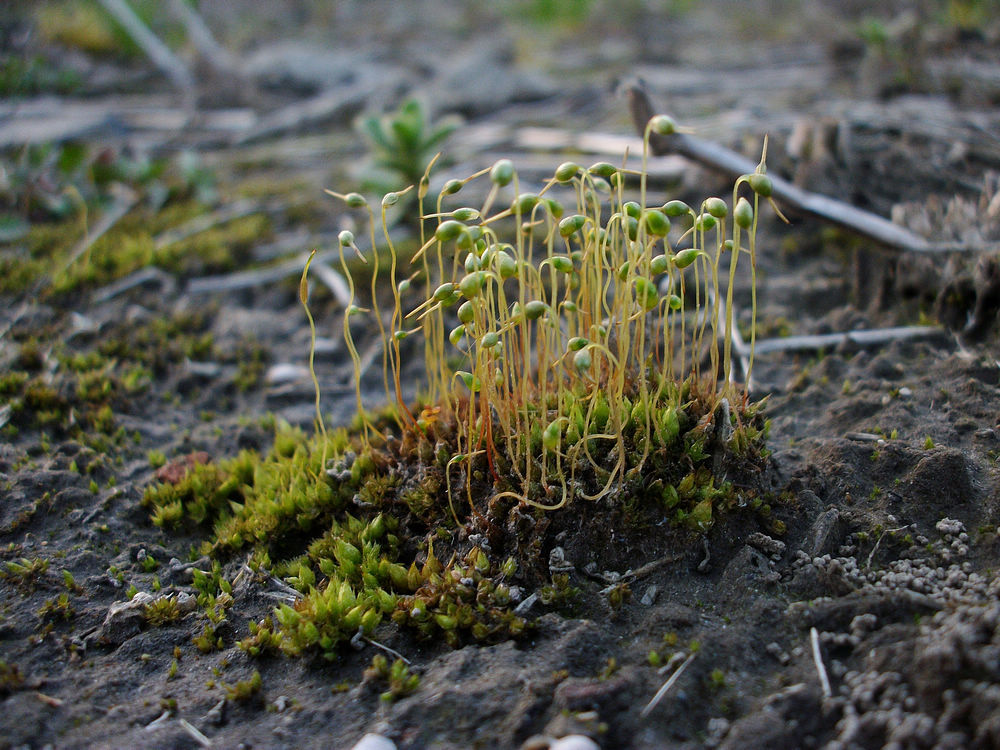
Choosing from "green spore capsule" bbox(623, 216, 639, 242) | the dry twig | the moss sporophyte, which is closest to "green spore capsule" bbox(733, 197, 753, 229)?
the moss sporophyte

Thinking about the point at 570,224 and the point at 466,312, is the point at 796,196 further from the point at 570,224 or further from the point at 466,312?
the point at 466,312

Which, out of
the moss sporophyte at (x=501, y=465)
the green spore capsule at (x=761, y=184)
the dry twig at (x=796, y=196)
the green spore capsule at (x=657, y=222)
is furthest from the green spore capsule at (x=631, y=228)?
the dry twig at (x=796, y=196)

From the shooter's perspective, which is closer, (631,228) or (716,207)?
(716,207)

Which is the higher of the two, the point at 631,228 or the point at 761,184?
the point at 761,184

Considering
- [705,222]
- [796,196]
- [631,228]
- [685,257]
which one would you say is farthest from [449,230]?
[796,196]

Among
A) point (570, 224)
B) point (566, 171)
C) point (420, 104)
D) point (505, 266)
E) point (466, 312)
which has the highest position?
point (420, 104)

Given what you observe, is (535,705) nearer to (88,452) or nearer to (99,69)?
(88,452)

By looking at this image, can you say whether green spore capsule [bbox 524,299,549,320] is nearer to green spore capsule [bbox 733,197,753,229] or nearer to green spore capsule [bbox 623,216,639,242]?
green spore capsule [bbox 623,216,639,242]

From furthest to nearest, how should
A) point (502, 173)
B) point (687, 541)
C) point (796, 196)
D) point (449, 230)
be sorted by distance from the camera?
point (796, 196) < point (687, 541) < point (449, 230) < point (502, 173)
